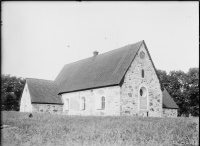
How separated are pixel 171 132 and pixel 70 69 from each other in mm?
25197

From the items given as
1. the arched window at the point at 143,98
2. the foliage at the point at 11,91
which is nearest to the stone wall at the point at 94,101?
the arched window at the point at 143,98

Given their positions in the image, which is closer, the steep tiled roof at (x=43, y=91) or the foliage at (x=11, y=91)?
the steep tiled roof at (x=43, y=91)

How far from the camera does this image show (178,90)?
5688 cm

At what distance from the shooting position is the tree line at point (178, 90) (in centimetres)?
5409

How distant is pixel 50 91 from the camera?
3234 cm

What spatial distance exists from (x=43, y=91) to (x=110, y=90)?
432 inches

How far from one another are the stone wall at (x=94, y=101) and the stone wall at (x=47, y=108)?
2.60ft

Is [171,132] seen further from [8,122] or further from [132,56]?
[132,56]

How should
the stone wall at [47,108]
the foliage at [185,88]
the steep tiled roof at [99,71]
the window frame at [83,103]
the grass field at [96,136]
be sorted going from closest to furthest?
the grass field at [96,136] → the steep tiled roof at [99,71] → the window frame at [83,103] → the stone wall at [47,108] → the foliage at [185,88]

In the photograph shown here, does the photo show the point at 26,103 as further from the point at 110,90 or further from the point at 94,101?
the point at 110,90

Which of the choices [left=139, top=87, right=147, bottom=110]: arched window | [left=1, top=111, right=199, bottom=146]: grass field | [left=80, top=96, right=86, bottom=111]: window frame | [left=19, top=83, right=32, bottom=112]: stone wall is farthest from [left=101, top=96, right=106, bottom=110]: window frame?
[left=1, top=111, right=199, bottom=146]: grass field

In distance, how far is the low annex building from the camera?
2467 centimetres

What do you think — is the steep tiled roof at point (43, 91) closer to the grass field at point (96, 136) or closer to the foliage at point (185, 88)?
the grass field at point (96, 136)

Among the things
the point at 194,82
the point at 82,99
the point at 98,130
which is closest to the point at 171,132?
the point at 98,130
